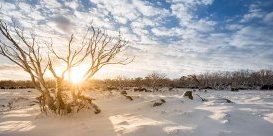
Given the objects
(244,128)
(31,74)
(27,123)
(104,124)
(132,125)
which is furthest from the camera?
(31,74)

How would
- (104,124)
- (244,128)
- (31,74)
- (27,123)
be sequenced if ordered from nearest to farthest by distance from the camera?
(244,128) < (104,124) < (27,123) < (31,74)

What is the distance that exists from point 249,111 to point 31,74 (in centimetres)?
822

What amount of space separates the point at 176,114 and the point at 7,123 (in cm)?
581

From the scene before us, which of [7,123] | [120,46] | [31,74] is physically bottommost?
[7,123]

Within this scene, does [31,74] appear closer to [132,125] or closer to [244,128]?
[132,125]

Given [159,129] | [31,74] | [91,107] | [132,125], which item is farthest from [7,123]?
[159,129]

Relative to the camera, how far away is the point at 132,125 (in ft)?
31.8

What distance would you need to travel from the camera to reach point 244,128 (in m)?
8.90

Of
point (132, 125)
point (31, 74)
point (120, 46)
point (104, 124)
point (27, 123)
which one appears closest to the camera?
point (132, 125)

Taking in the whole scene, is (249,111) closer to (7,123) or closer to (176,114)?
(176,114)

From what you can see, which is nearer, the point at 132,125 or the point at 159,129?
the point at 159,129

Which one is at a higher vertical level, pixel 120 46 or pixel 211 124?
pixel 120 46

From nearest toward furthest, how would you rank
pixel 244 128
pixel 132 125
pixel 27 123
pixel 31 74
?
1. pixel 244 128
2. pixel 132 125
3. pixel 27 123
4. pixel 31 74

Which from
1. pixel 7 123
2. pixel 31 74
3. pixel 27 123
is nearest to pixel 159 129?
pixel 27 123
